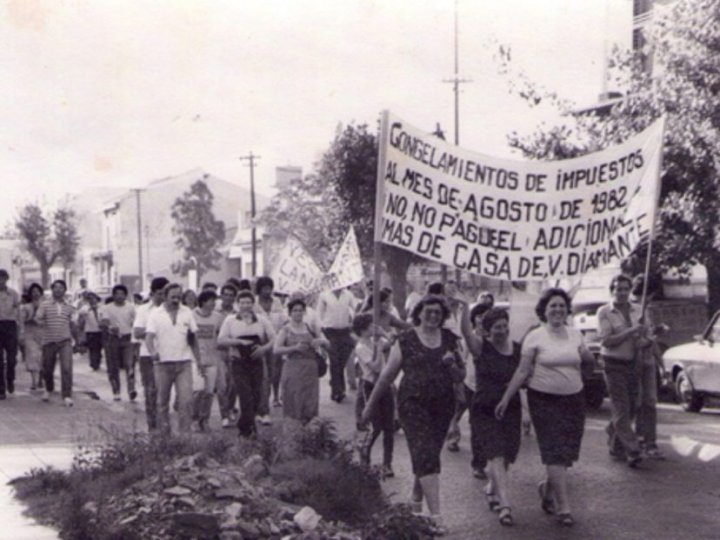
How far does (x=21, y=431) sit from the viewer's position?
13.2 meters

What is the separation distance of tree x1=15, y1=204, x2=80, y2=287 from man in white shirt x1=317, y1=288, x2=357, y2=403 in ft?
199

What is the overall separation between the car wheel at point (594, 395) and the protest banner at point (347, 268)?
136 inches

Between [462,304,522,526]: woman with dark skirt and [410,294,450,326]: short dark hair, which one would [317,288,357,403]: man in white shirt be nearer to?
[462,304,522,526]: woman with dark skirt

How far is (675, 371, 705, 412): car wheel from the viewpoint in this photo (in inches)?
632

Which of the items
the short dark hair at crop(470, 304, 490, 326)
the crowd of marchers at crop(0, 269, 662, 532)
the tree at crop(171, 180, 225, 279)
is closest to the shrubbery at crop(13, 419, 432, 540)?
the crowd of marchers at crop(0, 269, 662, 532)

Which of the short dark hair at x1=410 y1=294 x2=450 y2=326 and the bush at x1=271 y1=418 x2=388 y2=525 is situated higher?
the short dark hair at x1=410 y1=294 x2=450 y2=326

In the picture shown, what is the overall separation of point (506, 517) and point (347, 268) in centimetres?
894

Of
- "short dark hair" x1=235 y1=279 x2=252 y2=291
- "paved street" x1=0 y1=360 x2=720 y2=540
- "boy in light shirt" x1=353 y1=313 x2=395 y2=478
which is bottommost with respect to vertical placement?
"paved street" x1=0 y1=360 x2=720 y2=540

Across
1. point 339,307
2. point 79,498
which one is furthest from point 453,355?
point 339,307

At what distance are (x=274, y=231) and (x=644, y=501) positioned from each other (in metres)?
44.5

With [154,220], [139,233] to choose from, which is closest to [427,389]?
[139,233]

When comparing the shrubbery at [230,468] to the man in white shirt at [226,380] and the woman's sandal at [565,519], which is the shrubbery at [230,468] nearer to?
the woman's sandal at [565,519]

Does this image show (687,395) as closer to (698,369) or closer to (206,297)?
(698,369)

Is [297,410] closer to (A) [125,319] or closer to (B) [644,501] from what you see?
(B) [644,501]
